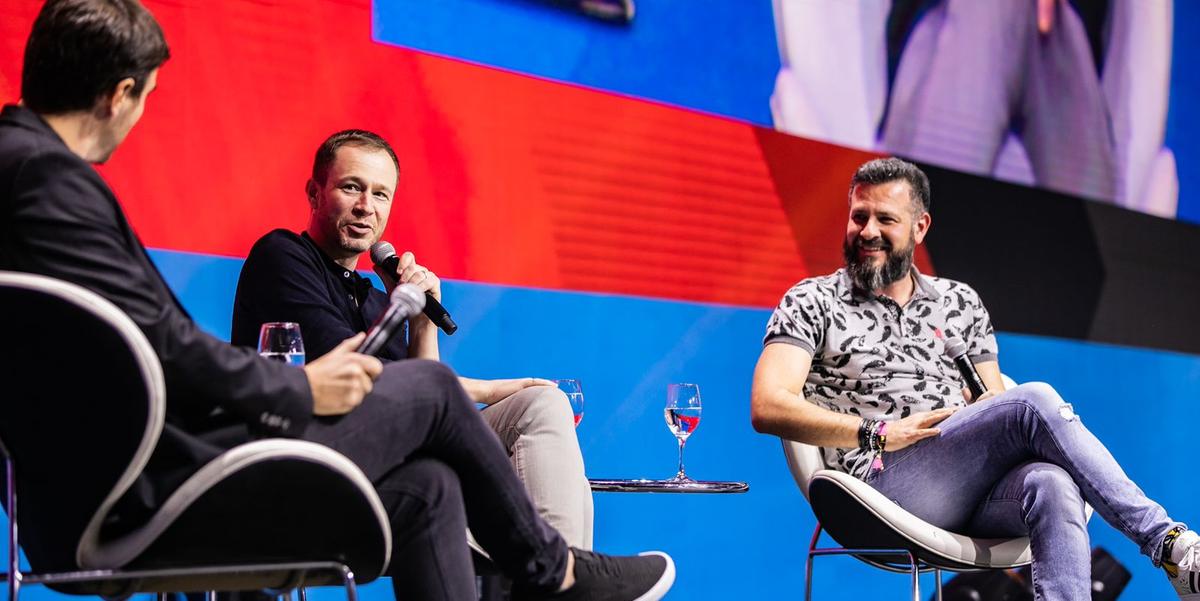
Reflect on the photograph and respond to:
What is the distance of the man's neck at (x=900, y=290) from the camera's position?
353 centimetres

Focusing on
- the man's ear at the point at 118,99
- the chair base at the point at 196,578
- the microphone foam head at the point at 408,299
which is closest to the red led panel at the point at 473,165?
the man's ear at the point at 118,99

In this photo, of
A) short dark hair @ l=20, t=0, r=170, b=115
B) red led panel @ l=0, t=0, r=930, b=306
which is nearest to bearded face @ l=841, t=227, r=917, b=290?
red led panel @ l=0, t=0, r=930, b=306

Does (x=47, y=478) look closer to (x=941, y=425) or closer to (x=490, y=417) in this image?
(x=490, y=417)

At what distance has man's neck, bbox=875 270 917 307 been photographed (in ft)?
11.6

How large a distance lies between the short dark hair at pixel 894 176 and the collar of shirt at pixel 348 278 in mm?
1486

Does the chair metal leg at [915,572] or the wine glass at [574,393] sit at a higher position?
the wine glass at [574,393]

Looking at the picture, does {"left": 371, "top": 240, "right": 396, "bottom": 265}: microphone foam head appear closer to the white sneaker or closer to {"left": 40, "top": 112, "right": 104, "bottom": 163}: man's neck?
{"left": 40, "top": 112, "right": 104, "bottom": 163}: man's neck

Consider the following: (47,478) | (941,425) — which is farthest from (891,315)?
(47,478)

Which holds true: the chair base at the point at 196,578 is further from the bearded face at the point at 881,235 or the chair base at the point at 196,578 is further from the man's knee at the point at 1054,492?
the bearded face at the point at 881,235

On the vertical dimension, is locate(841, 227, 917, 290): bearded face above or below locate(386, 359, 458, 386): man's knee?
above

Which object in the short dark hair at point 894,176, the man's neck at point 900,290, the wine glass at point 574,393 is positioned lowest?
the wine glass at point 574,393

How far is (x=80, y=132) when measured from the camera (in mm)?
1843

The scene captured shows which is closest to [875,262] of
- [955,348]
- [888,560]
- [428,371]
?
[955,348]

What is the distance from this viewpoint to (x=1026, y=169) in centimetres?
521
